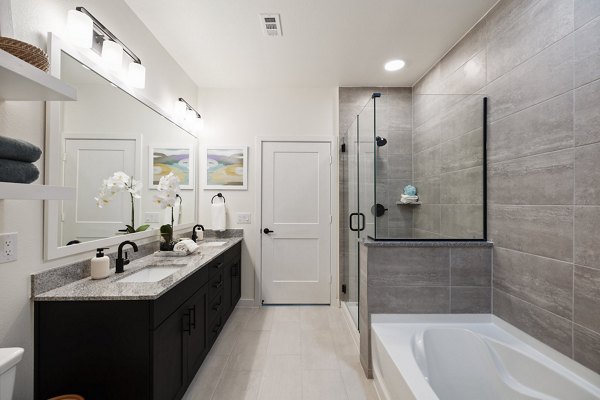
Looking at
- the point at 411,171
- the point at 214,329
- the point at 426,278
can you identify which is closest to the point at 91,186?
the point at 214,329

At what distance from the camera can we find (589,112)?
1251mm

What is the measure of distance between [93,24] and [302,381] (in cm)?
261

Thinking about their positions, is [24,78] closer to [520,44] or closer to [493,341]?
[520,44]

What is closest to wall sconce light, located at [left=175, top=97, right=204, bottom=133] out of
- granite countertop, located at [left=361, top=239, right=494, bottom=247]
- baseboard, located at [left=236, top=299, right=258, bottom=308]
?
baseboard, located at [left=236, top=299, right=258, bottom=308]

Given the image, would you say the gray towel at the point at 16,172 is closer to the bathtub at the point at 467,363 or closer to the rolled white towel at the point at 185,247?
the rolled white towel at the point at 185,247

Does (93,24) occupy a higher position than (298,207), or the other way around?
(93,24)

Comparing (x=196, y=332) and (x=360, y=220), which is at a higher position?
(x=360, y=220)

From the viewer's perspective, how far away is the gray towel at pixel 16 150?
0.87 meters

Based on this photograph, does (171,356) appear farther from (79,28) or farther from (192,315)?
(79,28)

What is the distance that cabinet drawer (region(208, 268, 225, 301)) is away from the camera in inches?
85.2

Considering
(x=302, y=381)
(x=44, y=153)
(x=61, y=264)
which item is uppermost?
(x=44, y=153)

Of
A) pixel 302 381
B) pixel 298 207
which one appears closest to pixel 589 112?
pixel 302 381

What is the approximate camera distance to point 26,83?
0.98 meters

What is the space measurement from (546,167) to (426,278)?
96 cm
